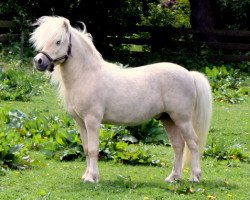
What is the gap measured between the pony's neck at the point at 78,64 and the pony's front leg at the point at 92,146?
0.56m

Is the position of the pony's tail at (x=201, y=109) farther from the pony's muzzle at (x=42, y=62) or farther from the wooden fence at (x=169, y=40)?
the wooden fence at (x=169, y=40)

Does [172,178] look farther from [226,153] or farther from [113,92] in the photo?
[226,153]

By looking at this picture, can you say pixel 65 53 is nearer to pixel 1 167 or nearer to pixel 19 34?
pixel 1 167

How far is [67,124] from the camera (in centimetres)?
1230

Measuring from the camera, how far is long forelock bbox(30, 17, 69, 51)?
876cm

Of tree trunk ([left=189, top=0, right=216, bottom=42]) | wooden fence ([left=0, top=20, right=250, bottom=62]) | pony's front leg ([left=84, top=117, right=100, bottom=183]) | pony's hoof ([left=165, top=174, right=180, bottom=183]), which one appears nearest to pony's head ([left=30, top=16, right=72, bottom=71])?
pony's front leg ([left=84, top=117, right=100, bottom=183])

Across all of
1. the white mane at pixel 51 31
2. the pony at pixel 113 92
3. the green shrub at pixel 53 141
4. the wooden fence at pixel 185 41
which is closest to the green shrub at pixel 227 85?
the wooden fence at pixel 185 41

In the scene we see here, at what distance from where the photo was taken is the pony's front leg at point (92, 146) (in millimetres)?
8727

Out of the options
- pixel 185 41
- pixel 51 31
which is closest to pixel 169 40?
pixel 185 41

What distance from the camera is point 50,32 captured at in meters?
8.76

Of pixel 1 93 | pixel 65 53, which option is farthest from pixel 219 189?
pixel 1 93

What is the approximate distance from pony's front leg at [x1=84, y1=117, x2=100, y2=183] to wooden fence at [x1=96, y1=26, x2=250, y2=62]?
1546 centimetres

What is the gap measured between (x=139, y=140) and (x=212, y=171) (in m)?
2.07

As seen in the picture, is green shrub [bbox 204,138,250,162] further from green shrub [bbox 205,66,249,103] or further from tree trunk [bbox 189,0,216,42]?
tree trunk [bbox 189,0,216,42]
